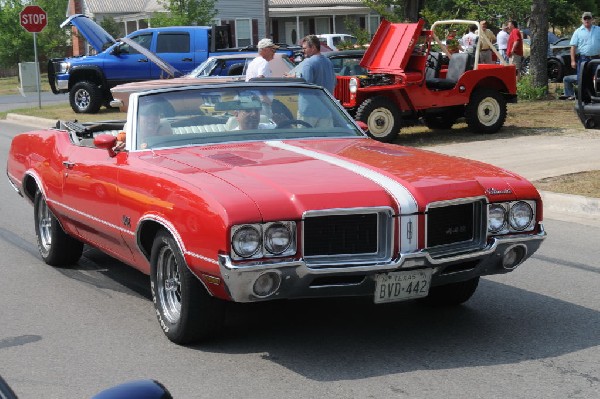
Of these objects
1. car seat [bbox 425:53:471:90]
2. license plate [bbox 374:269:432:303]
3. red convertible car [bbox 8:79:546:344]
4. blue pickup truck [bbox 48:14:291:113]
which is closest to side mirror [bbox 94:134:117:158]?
red convertible car [bbox 8:79:546:344]

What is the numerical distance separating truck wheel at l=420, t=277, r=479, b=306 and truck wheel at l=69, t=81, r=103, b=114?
20.6 meters

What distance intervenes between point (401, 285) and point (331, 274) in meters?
0.44

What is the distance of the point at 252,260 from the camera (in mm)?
5512

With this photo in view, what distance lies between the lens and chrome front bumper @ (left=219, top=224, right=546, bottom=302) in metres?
5.46

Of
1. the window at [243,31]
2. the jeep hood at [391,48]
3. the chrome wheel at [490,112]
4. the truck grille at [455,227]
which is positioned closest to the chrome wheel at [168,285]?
the truck grille at [455,227]

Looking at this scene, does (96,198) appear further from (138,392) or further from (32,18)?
(32,18)

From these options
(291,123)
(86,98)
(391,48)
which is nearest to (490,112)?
(391,48)

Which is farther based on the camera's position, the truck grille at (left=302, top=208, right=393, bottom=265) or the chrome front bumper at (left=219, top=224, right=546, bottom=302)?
the truck grille at (left=302, top=208, right=393, bottom=265)

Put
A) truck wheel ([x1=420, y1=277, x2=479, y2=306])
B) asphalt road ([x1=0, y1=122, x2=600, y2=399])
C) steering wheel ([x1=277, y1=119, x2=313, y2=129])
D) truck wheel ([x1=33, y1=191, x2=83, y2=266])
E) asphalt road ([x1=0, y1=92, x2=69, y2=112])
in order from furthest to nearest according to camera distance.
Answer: asphalt road ([x1=0, y1=92, x2=69, y2=112]) < truck wheel ([x1=33, y1=191, x2=83, y2=266]) < steering wheel ([x1=277, y1=119, x2=313, y2=129]) < truck wheel ([x1=420, y1=277, x2=479, y2=306]) < asphalt road ([x1=0, y1=122, x2=600, y2=399])

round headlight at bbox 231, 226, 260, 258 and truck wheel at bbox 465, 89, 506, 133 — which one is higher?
round headlight at bbox 231, 226, 260, 258

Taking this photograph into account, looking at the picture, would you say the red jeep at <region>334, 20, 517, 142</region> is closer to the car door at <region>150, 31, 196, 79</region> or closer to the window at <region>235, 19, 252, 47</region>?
the car door at <region>150, 31, 196, 79</region>

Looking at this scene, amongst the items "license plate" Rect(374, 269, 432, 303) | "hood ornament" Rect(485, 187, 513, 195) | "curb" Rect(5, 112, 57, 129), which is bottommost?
"curb" Rect(5, 112, 57, 129)

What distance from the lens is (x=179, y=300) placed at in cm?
629

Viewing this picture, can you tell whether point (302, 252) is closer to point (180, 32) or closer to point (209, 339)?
point (209, 339)
